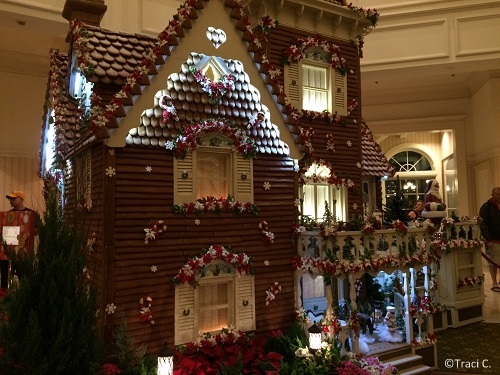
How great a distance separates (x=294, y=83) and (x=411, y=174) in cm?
1802

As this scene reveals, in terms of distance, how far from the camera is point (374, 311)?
10.4 metres

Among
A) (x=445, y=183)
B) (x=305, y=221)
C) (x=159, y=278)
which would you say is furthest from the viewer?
(x=445, y=183)

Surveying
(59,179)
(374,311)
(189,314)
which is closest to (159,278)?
(189,314)

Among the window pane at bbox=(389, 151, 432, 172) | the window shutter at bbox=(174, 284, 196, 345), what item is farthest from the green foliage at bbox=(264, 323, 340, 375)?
the window pane at bbox=(389, 151, 432, 172)

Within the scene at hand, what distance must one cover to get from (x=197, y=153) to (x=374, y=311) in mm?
6044

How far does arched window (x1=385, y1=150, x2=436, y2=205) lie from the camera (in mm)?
25578

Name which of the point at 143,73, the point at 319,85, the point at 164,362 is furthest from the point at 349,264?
the point at 143,73

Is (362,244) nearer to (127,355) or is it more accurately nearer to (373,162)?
(373,162)

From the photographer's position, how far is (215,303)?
7.99 metres

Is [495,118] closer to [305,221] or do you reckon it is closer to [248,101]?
[305,221]

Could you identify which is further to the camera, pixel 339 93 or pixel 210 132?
pixel 339 93

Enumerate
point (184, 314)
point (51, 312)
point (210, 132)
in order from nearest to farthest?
point (51, 312) < point (184, 314) < point (210, 132)

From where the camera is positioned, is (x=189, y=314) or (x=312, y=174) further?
(x=312, y=174)

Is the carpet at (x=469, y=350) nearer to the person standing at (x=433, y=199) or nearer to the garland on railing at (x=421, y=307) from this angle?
the garland on railing at (x=421, y=307)
